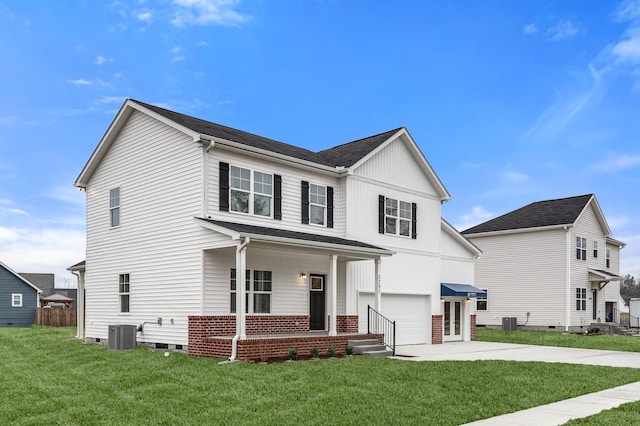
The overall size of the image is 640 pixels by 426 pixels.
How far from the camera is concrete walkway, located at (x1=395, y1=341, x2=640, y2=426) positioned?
959cm

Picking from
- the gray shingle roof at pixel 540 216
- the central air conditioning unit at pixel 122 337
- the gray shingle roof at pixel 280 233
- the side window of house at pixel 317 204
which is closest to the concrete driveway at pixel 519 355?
the gray shingle roof at pixel 280 233

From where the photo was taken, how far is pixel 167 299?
59.4ft

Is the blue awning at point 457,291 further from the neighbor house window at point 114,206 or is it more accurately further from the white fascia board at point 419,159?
the neighbor house window at point 114,206


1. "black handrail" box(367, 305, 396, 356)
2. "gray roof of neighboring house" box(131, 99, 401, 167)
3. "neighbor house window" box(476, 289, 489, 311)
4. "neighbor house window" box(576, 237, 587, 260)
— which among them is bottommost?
"neighbor house window" box(476, 289, 489, 311)

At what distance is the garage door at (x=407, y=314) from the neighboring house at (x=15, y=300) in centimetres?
3171

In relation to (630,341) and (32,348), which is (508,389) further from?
(630,341)

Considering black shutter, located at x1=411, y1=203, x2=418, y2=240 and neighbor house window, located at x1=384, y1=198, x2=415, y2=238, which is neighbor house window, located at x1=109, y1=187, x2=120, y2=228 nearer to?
neighbor house window, located at x1=384, y1=198, x2=415, y2=238

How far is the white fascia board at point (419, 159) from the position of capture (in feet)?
73.5

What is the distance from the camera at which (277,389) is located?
11.6 metres

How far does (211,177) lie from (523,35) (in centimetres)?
1115

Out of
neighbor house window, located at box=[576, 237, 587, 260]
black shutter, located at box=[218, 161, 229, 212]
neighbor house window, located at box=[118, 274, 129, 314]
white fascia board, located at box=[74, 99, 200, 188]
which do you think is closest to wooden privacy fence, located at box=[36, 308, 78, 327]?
white fascia board, located at box=[74, 99, 200, 188]

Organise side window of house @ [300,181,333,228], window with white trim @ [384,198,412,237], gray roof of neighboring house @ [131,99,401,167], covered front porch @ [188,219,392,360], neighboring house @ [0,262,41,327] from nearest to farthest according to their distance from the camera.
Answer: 1. covered front porch @ [188,219,392,360]
2. gray roof of neighboring house @ [131,99,401,167]
3. side window of house @ [300,181,333,228]
4. window with white trim @ [384,198,412,237]
5. neighboring house @ [0,262,41,327]

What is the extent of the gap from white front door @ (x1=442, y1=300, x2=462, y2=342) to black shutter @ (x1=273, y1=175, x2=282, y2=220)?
10.5 metres

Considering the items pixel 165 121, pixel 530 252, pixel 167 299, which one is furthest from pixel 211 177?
pixel 530 252
